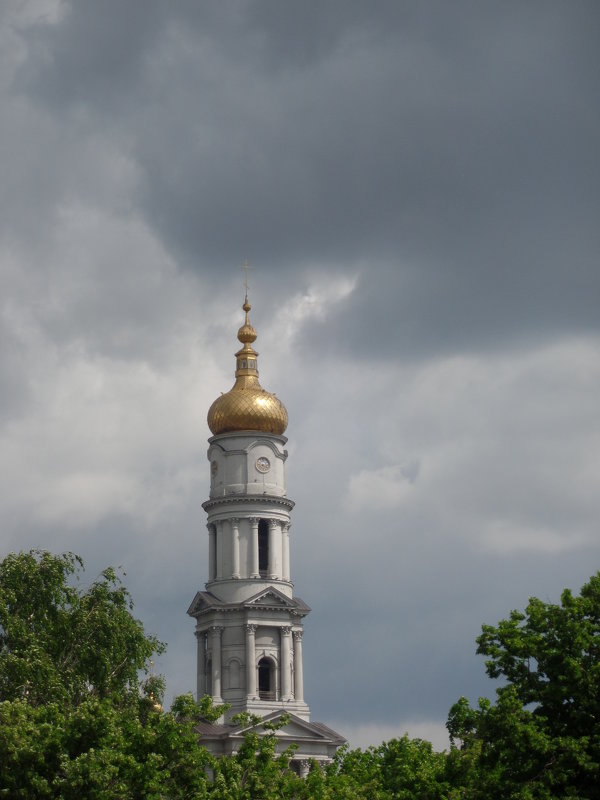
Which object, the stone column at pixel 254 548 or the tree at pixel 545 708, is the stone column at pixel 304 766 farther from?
the tree at pixel 545 708

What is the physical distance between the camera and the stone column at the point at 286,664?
91.1m

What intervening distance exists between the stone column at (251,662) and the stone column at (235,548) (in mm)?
3399

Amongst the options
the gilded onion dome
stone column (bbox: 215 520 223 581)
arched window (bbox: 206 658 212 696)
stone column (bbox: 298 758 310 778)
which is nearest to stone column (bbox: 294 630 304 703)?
stone column (bbox: 298 758 310 778)

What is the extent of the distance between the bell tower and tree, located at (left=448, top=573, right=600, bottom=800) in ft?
145

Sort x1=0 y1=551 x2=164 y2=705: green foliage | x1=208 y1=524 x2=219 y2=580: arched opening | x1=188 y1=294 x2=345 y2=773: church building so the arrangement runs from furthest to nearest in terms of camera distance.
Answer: x1=208 y1=524 x2=219 y2=580: arched opening → x1=188 y1=294 x2=345 y2=773: church building → x1=0 y1=551 x2=164 y2=705: green foliage

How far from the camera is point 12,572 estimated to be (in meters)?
59.2

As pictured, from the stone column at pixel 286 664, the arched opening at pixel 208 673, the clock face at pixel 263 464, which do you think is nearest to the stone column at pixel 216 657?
the arched opening at pixel 208 673

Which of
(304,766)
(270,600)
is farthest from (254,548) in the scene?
(304,766)

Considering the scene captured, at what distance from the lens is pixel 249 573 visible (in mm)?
92750

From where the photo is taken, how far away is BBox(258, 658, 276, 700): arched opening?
91750mm

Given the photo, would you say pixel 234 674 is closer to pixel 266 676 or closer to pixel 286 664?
pixel 266 676

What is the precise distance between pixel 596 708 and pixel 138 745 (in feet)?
42.6

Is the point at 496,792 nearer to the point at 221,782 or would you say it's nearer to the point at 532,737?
the point at 532,737

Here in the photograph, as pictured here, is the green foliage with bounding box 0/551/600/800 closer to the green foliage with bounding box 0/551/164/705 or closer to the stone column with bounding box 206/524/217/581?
the green foliage with bounding box 0/551/164/705
